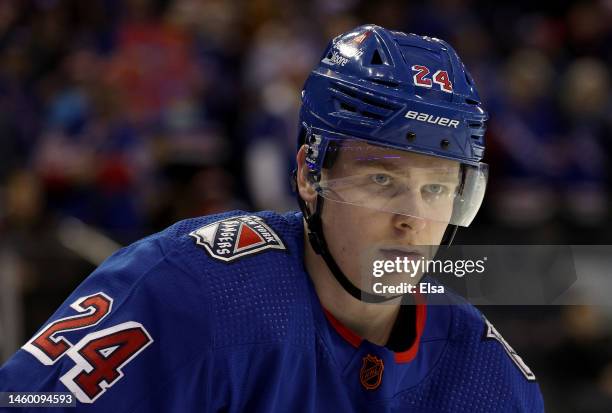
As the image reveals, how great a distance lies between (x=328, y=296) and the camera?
8.25ft

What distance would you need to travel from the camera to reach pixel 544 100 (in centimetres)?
777

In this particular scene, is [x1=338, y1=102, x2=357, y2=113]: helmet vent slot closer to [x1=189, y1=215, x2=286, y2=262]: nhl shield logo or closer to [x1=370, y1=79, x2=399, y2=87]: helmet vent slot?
[x1=370, y1=79, x2=399, y2=87]: helmet vent slot

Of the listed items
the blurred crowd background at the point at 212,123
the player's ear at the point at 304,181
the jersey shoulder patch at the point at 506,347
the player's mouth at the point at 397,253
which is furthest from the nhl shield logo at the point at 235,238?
the blurred crowd background at the point at 212,123

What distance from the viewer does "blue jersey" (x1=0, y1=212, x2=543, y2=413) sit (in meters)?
2.19

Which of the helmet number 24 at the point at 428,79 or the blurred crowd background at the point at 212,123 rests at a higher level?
the helmet number 24 at the point at 428,79

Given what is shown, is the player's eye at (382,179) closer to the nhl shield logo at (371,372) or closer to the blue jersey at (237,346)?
the blue jersey at (237,346)

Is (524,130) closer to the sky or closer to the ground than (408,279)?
closer to the ground

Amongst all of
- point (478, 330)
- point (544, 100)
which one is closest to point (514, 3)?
point (544, 100)

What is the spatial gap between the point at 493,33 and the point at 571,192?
248cm

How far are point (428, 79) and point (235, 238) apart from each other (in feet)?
2.01

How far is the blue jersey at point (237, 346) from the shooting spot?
2186mm

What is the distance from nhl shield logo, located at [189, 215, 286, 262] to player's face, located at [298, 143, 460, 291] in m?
0.18

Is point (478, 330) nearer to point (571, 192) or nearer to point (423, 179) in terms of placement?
point (423, 179)

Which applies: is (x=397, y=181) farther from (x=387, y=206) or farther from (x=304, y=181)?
(x=304, y=181)
